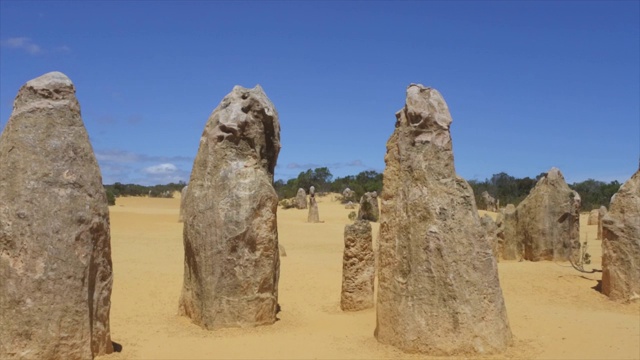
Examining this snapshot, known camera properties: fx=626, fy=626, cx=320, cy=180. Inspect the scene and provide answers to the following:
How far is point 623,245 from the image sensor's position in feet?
35.8

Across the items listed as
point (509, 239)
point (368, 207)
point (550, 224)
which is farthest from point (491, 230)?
point (368, 207)

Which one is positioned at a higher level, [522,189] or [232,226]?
[522,189]

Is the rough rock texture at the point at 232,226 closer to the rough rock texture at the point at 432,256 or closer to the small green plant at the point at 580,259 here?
the rough rock texture at the point at 432,256

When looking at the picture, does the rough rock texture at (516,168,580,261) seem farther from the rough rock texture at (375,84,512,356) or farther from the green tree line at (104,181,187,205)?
the green tree line at (104,181,187,205)

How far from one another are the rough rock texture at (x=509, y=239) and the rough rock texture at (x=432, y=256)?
1001 cm

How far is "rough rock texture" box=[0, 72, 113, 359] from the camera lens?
5.73 metres

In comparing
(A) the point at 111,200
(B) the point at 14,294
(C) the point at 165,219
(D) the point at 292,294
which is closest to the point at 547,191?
(D) the point at 292,294

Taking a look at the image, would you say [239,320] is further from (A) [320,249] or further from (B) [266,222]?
(A) [320,249]

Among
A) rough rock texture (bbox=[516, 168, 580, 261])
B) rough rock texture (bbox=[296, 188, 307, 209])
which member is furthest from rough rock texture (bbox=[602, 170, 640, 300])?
rough rock texture (bbox=[296, 188, 307, 209])

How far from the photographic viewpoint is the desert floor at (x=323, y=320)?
23.8ft

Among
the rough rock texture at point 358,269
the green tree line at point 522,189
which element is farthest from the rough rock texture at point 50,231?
the green tree line at point 522,189

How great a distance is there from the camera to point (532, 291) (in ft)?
39.1

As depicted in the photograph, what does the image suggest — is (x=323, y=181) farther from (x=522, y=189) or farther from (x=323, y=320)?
(x=323, y=320)

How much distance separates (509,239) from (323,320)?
911 cm
